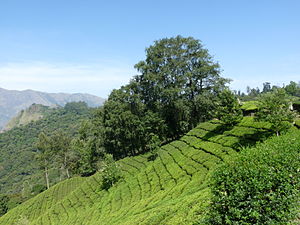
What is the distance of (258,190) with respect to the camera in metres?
10.4

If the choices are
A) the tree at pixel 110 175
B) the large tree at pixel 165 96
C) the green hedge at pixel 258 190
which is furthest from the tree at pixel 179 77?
the green hedge at pixel 258 190

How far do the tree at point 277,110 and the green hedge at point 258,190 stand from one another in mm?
17772

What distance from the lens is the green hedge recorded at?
10184 millimetres

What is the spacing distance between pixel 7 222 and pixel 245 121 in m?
58.1

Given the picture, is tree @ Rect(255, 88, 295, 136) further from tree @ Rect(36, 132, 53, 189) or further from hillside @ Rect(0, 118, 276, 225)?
tree @ Rect(36, 132, 53, 189)

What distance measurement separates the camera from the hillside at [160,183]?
27.5 metres

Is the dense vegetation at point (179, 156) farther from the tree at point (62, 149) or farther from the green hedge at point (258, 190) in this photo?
the tree at point (62, 149)

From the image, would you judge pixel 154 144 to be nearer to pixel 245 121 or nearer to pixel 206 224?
pixel 245 121

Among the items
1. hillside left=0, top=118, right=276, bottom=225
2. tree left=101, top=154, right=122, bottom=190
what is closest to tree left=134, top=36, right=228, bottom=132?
hillside left=0, top=118, right=276, bottom=225

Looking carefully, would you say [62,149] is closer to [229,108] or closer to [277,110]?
Answer: [229,108]

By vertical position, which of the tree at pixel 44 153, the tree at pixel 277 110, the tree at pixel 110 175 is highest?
the tree at pixel 277 110

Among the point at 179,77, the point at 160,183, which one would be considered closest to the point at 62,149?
the point at 179,77

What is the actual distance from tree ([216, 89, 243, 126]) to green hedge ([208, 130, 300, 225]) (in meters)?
29.1

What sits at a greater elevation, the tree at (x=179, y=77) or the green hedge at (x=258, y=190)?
the tree at (x=179, y=77)
